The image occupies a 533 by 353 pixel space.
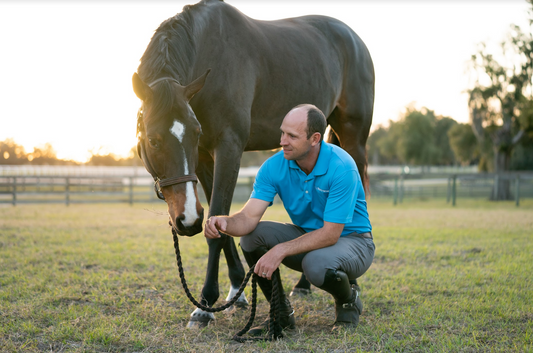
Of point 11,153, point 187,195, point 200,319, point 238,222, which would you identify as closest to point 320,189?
point 238,222

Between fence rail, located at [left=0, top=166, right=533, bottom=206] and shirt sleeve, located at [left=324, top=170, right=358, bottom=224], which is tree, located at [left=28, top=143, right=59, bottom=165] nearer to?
fence rail, located at [left=0, top=166, right=533, bottom=206]

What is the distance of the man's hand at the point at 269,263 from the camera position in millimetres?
2357

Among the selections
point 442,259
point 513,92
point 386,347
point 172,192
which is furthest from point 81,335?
point 513,92

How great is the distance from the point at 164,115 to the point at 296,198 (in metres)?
0.98

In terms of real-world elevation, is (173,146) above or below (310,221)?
above

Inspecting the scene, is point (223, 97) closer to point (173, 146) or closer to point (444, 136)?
point (173, 146)

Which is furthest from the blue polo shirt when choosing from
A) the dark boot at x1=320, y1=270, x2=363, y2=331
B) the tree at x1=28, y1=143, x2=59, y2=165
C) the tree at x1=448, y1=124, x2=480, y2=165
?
the tree at x1=28, y1=143, x2=59, y2=165

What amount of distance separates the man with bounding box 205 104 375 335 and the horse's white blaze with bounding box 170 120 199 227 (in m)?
0.17

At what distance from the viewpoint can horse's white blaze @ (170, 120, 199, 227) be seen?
2.37 metres

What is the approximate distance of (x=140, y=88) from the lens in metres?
2.50

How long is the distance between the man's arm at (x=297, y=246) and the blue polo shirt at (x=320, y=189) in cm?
7

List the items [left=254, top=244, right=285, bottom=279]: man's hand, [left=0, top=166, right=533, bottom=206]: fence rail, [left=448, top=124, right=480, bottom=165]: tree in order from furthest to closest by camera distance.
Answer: [left=448, top=124, right=480, bottom=165]: tree, [left=0, top=166, right=533, bottom=206]: fence rail, [left=254, top=244, right=285, bottom=279]: man's hand

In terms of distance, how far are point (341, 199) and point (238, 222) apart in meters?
0.65

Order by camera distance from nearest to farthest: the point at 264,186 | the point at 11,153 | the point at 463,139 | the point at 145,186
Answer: the point at 264,186 → the point at 145,186 → the point at 463,139 → the point at 11,153
